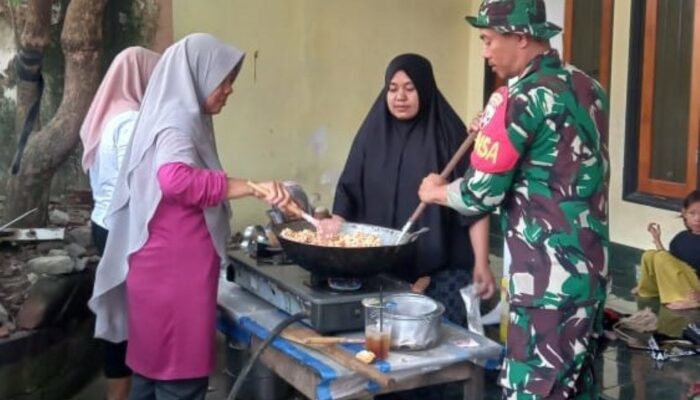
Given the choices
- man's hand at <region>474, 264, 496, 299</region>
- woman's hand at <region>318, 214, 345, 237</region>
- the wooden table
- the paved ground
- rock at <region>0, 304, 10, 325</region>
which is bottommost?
the paved ground

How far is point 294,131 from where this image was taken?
5645 mm

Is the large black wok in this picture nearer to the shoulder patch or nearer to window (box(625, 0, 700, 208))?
the shoulder patch

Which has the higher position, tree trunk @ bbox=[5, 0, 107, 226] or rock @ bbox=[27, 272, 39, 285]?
tree trunk @ bbox=[5, 0, 107, 226]

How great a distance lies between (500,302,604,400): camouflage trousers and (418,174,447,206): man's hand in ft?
1.19

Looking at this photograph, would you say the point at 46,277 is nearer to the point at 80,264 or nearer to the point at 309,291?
the point at 80,264

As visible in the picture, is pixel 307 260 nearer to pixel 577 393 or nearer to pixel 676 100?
pixel 577 393

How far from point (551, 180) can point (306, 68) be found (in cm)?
371

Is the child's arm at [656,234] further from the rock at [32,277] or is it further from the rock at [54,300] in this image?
the rock at [32,277]

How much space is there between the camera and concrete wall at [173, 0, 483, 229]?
5348 millimetres

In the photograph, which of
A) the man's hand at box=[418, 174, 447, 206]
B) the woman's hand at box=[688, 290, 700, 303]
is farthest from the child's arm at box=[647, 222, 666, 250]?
the man's hand at box=[418, 174, 447, 206]

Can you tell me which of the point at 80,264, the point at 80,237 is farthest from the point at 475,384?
the point at 80,237

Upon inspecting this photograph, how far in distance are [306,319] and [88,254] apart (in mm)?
2072

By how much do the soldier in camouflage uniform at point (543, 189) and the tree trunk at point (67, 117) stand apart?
2.61m

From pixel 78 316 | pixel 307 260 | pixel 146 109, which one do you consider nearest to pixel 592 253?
pixel 307 260
